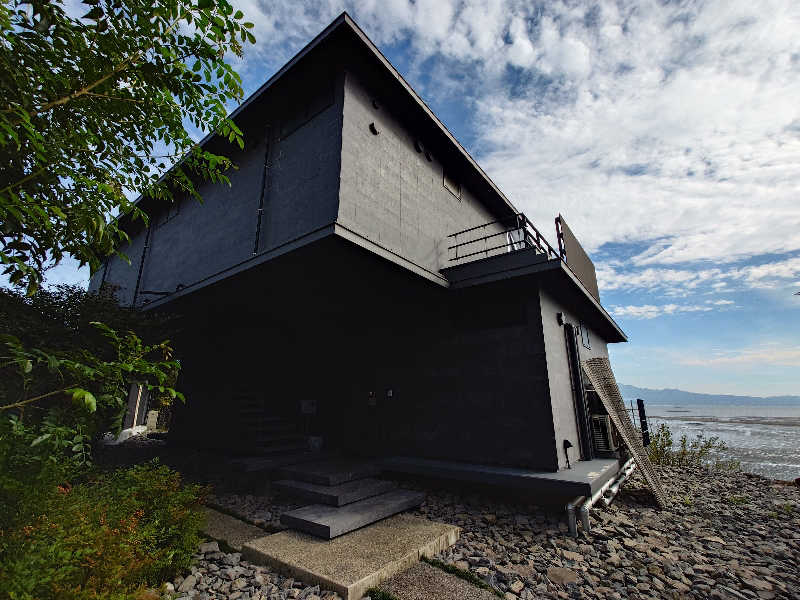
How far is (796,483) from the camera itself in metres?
8.15

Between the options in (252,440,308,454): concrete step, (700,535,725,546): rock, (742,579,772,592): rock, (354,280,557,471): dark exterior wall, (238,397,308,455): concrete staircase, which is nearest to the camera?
(742,579,772,592): rock

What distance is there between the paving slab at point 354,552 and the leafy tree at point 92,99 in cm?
358

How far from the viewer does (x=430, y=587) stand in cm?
361

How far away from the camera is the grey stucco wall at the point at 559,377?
21.8 feet

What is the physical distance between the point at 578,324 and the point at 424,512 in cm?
631

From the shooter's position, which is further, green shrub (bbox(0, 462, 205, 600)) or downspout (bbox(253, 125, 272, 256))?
downspout (bbox(253, 125, 272, 256))

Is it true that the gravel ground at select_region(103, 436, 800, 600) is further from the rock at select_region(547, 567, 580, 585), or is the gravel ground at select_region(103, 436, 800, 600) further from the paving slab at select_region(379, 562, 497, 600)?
the paving slab at select_region(379, 562, 497, 600)

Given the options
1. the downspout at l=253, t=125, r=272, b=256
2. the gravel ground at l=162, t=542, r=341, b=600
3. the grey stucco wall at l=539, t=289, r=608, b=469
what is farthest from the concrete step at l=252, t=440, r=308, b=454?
the grey stucco wall at l=539, t=289, r=608, b=469

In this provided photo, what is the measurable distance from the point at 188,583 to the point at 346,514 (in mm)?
2084

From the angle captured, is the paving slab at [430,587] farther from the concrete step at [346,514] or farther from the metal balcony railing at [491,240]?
the metal balcony railing at [491,240]

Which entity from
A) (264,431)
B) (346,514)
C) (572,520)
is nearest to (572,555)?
(572,520)

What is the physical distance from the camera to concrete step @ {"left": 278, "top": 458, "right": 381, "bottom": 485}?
6.54 meters

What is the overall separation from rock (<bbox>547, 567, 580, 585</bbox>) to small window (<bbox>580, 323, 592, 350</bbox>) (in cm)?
647

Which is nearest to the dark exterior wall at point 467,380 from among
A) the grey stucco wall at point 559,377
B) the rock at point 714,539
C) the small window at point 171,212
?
the grey stucco wall at point 559,377
